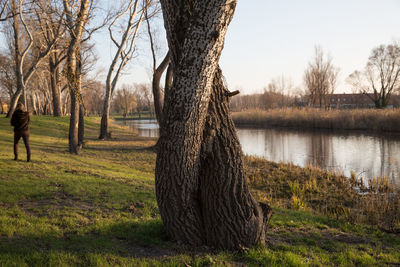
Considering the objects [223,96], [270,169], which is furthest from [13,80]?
[223,96]

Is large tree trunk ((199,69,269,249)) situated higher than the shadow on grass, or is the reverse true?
large tree trunk ((199,69,269,249))

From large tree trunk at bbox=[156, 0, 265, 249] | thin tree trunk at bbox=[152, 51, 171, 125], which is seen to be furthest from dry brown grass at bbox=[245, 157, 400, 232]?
thin tree trunk at bbox=[152, 51, 171, 125]

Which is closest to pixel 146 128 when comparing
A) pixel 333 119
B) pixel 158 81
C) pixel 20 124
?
pixel 333 119

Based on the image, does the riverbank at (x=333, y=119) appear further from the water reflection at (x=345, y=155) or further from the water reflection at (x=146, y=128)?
the water reflection at (x=146, y=128)

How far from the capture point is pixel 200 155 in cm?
393

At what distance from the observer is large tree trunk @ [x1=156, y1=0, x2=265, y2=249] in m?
3.56

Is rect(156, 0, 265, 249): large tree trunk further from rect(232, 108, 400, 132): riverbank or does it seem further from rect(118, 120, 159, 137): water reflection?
rect(232, 108, 400, 132): riverbank

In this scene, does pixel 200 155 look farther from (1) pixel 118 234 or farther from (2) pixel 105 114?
(2) pixel 105 114

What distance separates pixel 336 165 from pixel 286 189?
558cm

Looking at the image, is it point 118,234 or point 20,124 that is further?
point 20,124

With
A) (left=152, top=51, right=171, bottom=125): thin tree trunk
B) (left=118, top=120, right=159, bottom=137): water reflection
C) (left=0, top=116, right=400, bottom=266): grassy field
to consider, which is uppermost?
(left=152, top=51, right=171, bottom=125): thin tree trunk

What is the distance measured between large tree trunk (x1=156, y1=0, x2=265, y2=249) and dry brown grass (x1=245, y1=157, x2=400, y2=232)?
12.2 feet

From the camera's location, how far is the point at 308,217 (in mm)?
6156

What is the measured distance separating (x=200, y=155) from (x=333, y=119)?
3018 cm
